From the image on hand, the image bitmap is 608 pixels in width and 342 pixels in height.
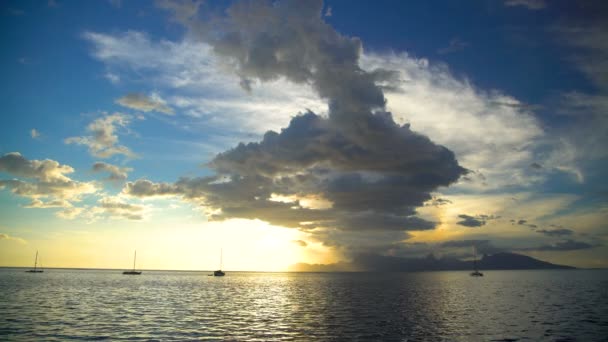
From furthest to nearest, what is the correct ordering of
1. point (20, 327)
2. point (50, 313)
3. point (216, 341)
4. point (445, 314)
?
1. point (445, 314)
2. point (50, 313)
3. point (20, 327)
4. point (216, 341)

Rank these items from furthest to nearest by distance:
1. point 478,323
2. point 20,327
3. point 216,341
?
point 478,323, point 20,327, point 216,341

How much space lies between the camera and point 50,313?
217ft

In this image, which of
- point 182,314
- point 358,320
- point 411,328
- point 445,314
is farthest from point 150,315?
point 445,314

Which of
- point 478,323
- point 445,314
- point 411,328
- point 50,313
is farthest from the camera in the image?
point 445,314

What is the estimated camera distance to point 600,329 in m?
54.0

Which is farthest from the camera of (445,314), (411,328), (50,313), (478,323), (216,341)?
(445,314)

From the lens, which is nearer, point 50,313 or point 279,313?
point 50,313

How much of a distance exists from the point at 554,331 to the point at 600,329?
7225mm

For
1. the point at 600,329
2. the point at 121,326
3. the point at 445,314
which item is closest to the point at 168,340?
the point at 121,326

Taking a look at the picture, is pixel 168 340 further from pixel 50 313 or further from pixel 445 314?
pixel 445 314

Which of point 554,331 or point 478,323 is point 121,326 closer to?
point 478,323

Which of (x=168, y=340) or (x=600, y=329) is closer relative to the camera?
(x=168, y=340)

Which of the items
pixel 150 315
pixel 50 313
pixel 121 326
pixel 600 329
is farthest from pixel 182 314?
pixel 600 329

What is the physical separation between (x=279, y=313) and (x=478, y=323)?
33.9 meters
